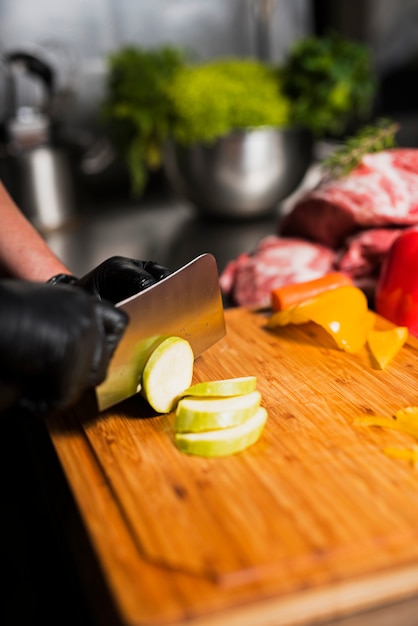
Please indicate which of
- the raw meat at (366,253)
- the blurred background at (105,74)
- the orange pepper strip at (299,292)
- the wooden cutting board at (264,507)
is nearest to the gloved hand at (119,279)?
the wooden cutting board at (264,507)

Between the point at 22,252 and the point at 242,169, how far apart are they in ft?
3.46

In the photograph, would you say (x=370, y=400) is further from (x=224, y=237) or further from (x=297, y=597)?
(x=224, y=237)

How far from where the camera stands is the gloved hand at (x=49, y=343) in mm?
844

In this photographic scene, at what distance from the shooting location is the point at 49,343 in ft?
2.83

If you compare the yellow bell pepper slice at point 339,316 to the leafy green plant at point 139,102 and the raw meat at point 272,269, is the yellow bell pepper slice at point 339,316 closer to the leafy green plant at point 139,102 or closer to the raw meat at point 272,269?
the raw meat at point 272,269

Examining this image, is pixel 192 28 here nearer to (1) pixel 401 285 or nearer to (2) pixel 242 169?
(2) pixel 242 169

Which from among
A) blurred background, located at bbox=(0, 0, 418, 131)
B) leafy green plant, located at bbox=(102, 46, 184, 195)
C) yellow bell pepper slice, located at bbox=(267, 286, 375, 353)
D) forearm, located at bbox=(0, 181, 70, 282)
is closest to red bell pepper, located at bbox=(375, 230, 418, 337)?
yellow bell pepper slice, located at bbox=(267, 286, 375, 353)

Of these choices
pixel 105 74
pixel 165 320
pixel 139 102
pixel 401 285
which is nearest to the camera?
pixel 165 320

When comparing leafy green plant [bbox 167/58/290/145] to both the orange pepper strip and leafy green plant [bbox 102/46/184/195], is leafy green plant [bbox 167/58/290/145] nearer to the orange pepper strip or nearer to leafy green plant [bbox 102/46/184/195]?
leafy green plant [bbox 102/46/184/195]

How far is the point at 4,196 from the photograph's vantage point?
153 cm

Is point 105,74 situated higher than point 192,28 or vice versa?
point 192,28

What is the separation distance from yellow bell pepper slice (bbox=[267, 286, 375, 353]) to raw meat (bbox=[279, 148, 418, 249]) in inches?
13.4

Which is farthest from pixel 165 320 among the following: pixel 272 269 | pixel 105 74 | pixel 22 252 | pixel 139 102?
pixel 105 74

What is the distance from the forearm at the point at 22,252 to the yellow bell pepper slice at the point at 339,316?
47cm
